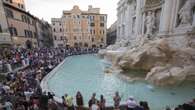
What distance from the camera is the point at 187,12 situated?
17.2 metres

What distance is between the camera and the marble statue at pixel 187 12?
16.8 m

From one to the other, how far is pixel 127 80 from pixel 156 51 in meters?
3.77

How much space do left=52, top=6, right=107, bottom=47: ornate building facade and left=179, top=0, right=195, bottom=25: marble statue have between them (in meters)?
43.0

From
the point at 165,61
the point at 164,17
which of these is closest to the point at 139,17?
the point at 164,17

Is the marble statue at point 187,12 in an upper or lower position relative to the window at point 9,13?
lower

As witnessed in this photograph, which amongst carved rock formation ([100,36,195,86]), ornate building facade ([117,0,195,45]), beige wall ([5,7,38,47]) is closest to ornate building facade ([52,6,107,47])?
beige wall ([5,7,38,47])

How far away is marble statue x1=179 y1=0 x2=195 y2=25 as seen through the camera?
16.8m

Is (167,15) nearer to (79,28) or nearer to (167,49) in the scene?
(167,49)

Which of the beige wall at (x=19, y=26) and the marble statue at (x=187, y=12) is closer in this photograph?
the marble statue at (x=187, y=12)

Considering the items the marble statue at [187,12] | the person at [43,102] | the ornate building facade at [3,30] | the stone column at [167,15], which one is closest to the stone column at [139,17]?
the stone column at [167,15]

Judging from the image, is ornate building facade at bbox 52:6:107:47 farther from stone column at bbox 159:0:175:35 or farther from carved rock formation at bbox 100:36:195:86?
carved rock formation at bbox 100:36:195:86

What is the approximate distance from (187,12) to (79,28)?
4361cm

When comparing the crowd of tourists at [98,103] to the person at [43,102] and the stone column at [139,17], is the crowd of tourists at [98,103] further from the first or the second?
the stone column at [139,17]

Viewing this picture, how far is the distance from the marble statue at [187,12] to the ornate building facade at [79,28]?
43.0 metres
